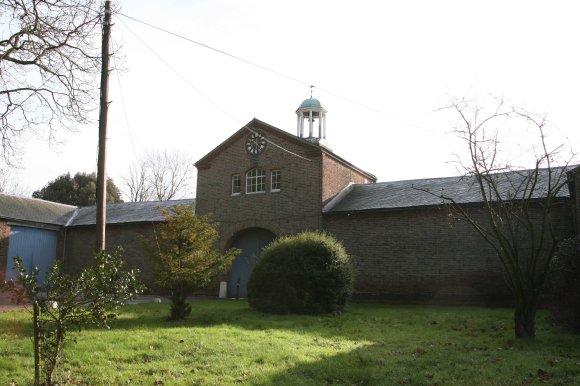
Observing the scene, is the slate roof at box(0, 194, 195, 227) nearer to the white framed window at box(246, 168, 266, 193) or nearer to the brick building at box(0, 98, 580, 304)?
the brick building at box(0, 98, 580, 304)

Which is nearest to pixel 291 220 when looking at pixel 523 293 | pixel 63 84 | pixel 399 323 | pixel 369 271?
pixel 369 271

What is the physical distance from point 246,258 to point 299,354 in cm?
1587

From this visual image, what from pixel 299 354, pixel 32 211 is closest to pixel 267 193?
pixel 32 211

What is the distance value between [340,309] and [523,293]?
6.36 m

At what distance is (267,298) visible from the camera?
1576cm

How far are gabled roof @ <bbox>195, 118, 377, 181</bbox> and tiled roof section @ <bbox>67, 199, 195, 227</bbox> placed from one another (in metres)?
3.28

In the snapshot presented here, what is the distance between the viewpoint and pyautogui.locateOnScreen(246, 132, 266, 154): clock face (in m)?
24.8

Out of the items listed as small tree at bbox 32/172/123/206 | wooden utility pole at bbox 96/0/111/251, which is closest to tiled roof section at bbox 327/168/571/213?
wooden utility pole at bbox 96/0/111/251

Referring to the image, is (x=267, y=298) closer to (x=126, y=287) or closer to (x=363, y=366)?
(x=363, y=366)

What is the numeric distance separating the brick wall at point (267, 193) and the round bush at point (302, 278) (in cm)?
638

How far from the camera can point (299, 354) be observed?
8992 mm

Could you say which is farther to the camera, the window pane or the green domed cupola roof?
the green domed cupola roof

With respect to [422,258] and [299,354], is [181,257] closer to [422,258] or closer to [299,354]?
[299,354]

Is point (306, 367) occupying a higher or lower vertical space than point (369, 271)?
lower
